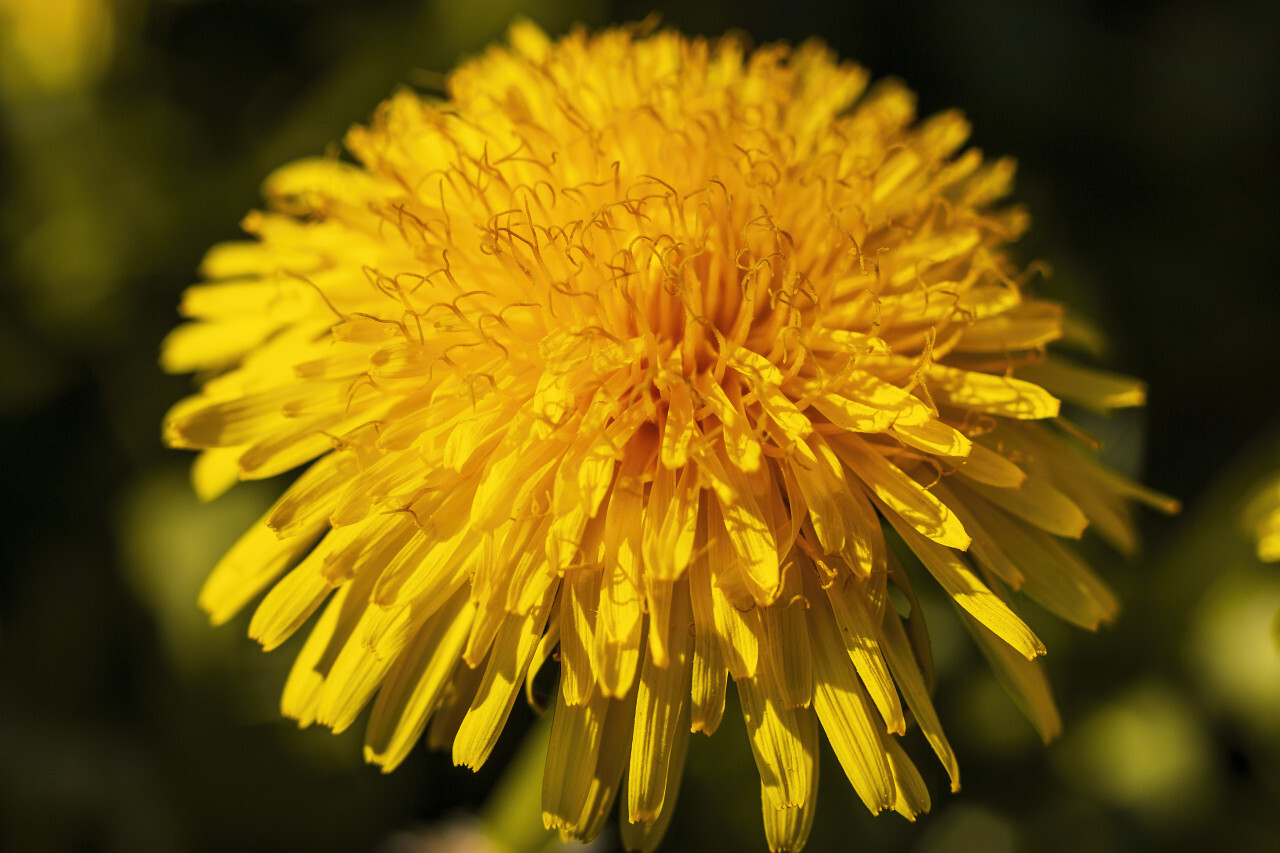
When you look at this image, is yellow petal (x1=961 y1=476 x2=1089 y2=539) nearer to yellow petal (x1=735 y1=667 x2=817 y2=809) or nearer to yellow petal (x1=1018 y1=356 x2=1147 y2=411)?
yellow petal (x1=1018 y1=356 x2=1147 y2=411)

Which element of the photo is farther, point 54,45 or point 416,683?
point 54,45

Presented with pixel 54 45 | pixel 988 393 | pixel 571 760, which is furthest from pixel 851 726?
pixel 54 45

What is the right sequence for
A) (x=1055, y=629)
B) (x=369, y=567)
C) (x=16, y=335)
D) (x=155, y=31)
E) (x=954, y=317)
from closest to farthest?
(x=369, y=567), (x=954, y=317), (x=1055, y=629), (x=16, y=335), (x=155, y=31)

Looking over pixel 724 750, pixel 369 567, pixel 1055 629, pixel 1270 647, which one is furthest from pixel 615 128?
pixel 1270 647

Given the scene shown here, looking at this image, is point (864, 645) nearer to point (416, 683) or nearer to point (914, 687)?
point (914, 687)

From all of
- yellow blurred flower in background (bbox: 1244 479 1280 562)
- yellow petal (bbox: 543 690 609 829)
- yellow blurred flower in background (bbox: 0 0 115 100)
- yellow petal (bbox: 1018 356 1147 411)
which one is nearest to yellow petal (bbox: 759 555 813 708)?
yellow petal (bbox: 543 690 609 829)

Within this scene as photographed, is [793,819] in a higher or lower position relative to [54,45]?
lower

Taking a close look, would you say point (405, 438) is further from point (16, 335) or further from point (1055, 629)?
point (16, 335)
